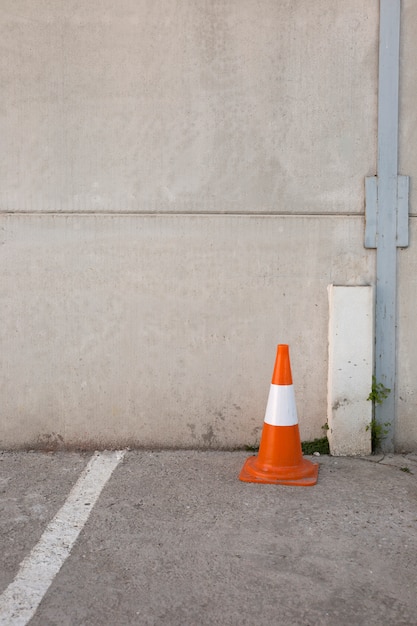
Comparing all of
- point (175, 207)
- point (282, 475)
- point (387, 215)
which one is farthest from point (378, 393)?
point (175, 207)

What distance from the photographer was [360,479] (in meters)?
3.70

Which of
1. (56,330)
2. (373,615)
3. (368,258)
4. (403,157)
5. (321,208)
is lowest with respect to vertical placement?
(373,615)

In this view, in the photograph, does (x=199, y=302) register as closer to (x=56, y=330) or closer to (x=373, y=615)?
(x=56, y=330)

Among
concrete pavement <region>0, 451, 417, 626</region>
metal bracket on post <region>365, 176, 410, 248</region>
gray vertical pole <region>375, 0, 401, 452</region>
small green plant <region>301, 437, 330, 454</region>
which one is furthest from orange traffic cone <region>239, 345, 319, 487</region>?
metal bracket on post <region>365, 176, 410, 248</region>

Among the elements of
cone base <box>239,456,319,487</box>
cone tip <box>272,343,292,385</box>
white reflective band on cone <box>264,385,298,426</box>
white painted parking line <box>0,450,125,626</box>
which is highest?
cone tip <box>272,343,292,385</box>

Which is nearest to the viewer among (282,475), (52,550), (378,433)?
(52,550)

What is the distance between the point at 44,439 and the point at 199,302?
1.36 m

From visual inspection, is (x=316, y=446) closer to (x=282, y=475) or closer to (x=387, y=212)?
(x=282, y=475)

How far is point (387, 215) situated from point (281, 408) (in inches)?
55.7

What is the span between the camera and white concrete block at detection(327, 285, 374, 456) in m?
4.01

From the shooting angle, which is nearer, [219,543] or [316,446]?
[219,543]

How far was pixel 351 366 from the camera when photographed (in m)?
4.04

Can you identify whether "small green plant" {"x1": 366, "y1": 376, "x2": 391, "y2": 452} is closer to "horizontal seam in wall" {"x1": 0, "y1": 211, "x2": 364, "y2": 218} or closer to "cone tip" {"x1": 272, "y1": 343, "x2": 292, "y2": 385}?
"cone tip" {"x1": 272, "y1": 343, "x2": 292, "y2": 385}

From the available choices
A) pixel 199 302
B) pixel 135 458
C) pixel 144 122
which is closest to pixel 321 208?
pixel 199 302
